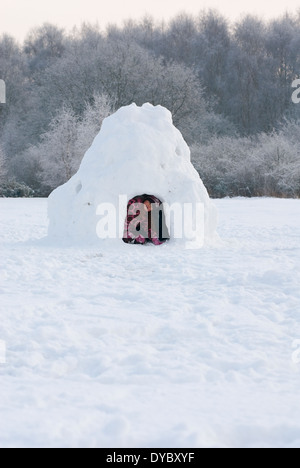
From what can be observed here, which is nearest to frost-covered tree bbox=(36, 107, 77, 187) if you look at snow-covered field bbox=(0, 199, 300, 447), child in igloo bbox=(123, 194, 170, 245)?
child in igloo bbox=(123, 194, 170, 245)

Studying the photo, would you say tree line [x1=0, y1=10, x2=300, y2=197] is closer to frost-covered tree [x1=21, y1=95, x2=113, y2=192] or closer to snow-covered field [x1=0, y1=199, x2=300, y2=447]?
frost-covered tree [x1=21, y1=95, x2=113, y2=192]

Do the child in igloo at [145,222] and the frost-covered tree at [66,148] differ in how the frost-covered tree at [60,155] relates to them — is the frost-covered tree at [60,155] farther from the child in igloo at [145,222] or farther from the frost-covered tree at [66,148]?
the child in igloo at [145,222]

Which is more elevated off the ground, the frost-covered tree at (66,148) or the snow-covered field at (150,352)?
the frost-covered tree at (66,148)

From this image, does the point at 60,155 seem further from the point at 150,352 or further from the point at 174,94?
the point at 150,352

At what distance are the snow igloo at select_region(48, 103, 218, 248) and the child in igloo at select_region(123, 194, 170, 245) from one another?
0.35 ft

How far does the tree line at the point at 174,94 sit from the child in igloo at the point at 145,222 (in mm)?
15277

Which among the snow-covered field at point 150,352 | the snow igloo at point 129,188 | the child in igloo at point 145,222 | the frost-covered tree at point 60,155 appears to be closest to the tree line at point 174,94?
the frost-covered tree at point 60,155

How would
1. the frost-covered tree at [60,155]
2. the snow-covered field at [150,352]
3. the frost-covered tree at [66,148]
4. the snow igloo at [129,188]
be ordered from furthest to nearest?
the frost-covered tree at [60,155]
the frost-covered tree at [66,148]
the snow igloo at [129,188]
the snow-covered field at [150,352]

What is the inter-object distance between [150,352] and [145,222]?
225 inches

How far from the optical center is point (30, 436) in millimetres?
2730

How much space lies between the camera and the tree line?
2689 centimetres

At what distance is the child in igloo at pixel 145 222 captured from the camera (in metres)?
9.59

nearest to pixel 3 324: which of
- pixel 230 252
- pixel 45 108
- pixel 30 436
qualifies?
pixel 30 436

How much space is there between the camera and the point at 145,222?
9.70m
